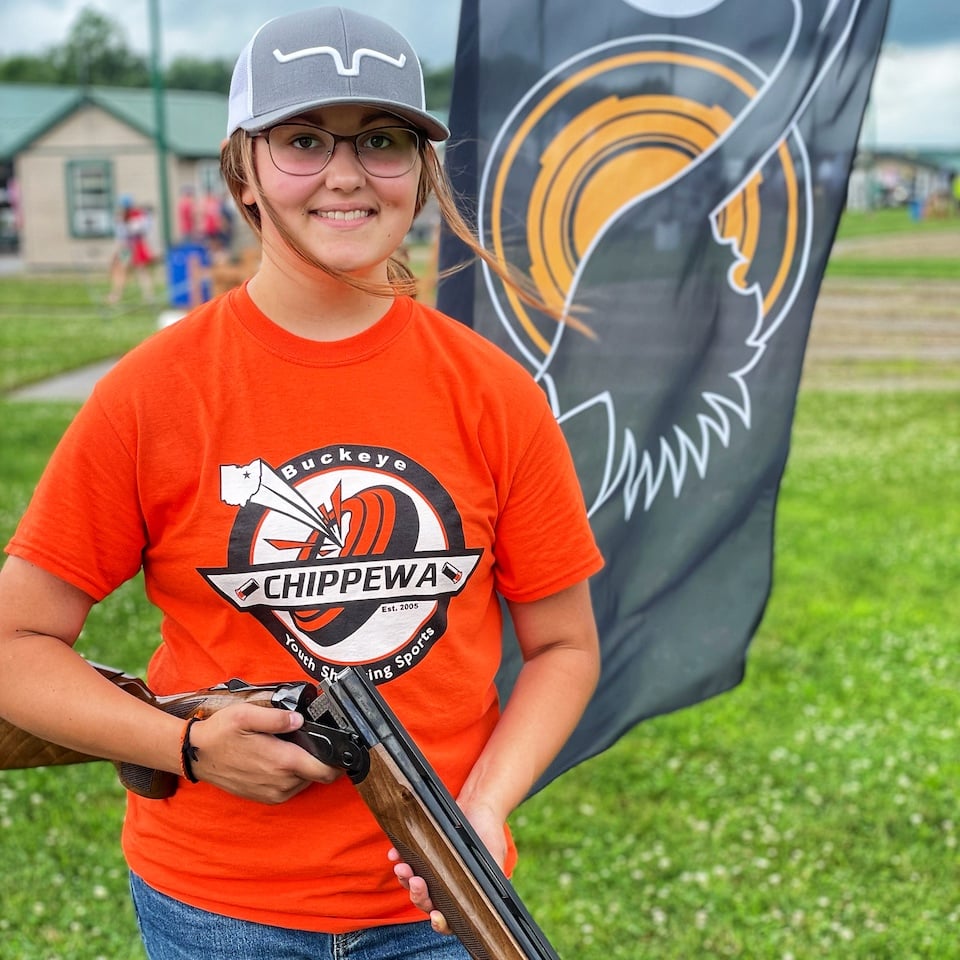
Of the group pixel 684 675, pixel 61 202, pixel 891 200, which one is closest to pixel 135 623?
pixel 684 675

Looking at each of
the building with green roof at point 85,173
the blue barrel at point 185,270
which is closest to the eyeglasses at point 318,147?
the blue barrel at point 185,270

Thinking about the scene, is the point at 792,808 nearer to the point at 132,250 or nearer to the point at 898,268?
the point at 132,250

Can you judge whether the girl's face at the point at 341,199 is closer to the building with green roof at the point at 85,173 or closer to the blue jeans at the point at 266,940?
the blue jeans at the point at 266,940

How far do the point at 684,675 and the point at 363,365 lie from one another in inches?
69.4

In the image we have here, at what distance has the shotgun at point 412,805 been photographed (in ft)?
5.72

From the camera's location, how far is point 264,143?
182cm

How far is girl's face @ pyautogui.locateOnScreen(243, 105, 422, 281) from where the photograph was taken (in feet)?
5.93

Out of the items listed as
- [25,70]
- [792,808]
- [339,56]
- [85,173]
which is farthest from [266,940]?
[25,70]

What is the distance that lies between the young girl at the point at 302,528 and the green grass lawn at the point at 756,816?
2320 mm

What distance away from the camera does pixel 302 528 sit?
1.87 metres

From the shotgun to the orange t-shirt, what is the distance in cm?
12

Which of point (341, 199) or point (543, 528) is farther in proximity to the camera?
point (543, 528)

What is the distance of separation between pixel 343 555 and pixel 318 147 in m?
0.58

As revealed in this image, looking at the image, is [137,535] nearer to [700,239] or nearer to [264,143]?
[264,143]
